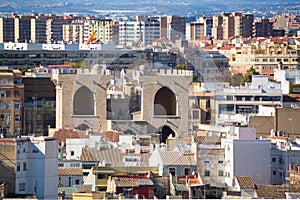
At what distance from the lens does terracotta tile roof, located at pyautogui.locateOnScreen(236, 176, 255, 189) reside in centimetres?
1533

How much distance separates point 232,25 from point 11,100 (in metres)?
44.3

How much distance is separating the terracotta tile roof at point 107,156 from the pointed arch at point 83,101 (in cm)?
607

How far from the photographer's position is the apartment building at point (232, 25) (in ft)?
232

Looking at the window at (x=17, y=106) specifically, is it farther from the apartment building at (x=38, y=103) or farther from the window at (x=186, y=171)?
the window at (x=186, y=171)

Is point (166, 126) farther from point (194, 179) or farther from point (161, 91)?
point (194, 179)

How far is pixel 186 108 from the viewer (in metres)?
23.9

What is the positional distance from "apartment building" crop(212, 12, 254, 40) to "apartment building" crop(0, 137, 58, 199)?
55575mm

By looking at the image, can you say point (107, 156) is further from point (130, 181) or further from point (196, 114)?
point (196, 114)

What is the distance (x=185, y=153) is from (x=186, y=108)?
219 inches

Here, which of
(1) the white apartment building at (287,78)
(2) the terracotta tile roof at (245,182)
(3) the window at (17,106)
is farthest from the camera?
(1) the white apartment building at (287,78)

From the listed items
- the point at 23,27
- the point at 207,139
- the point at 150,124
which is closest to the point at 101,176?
the point at 207,139

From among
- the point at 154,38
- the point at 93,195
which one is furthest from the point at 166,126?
the point at 93,195

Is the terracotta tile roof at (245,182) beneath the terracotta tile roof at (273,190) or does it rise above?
above

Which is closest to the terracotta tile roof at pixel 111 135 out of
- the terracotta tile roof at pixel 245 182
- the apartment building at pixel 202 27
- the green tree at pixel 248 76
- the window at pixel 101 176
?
the window at pixel 101 176
